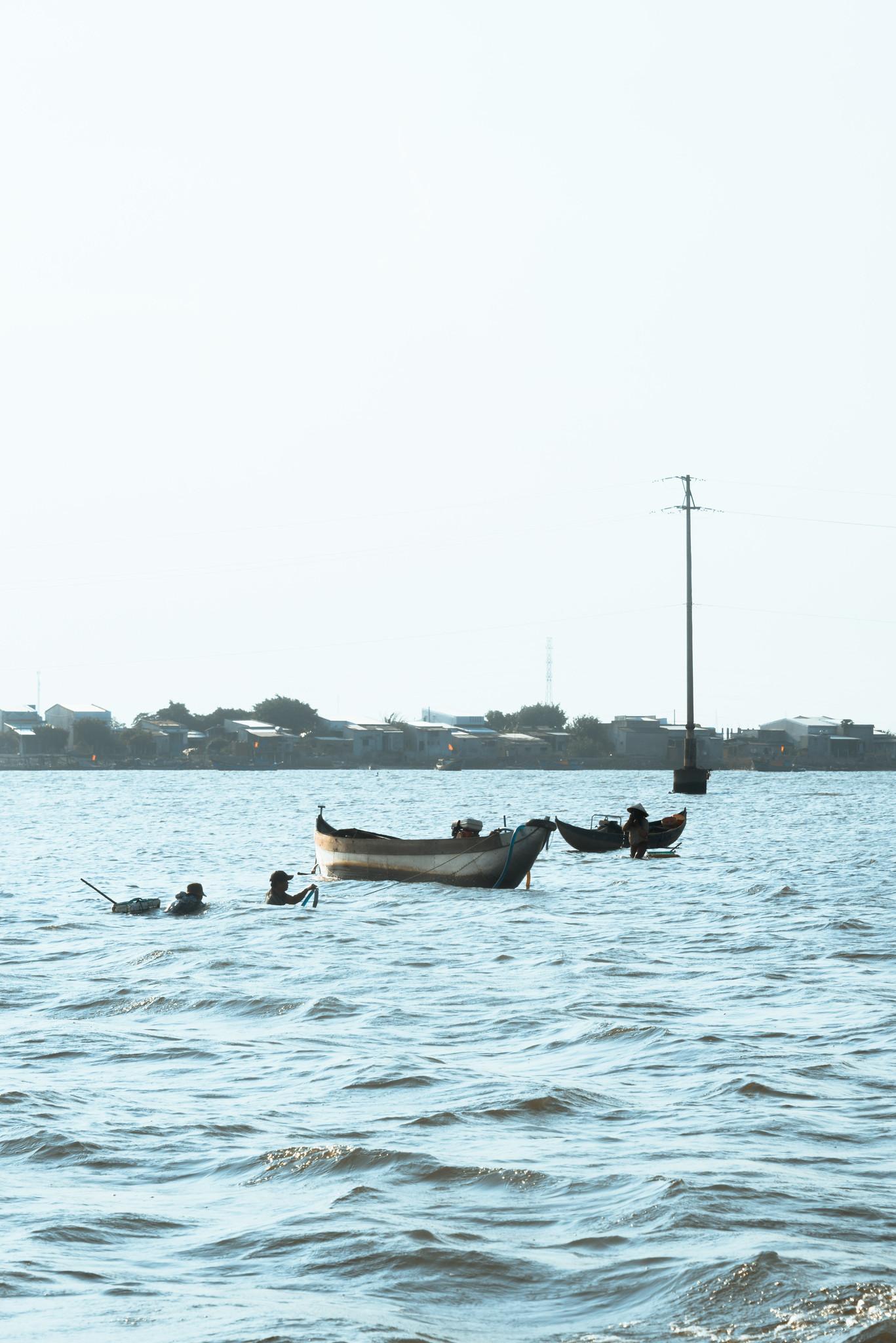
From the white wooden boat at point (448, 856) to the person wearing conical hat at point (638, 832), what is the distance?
992 cm

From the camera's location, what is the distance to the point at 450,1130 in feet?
40.2

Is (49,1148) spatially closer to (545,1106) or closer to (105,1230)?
(105,1230)

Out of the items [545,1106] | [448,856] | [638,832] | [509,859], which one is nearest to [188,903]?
[448,856]

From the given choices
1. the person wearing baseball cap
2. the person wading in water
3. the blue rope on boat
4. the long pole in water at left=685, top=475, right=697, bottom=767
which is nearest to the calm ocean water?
the person wading in water

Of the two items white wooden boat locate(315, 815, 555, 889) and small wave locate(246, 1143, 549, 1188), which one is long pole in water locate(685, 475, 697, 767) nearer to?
white wooden boat locate(315, 815, 555, 889)

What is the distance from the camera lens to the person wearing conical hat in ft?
149

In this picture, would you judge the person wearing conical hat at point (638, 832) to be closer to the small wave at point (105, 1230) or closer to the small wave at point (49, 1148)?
the small wave at point (49, 1148)

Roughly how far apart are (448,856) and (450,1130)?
2306 cm

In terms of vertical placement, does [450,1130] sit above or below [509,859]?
below

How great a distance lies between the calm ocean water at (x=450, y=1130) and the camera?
8.47m

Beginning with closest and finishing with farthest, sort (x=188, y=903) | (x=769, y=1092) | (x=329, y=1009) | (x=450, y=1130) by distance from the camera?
1. (x=450, y=1130)
2. (x=769, y=1092)
3. (x=329, y=1009)
4. (x=188, y=903)

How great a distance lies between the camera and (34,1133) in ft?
40.2

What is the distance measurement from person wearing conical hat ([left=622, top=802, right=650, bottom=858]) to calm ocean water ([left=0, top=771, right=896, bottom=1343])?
15.6m

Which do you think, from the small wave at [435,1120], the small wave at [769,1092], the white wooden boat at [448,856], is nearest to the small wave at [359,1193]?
the small wave at [435,1120]
